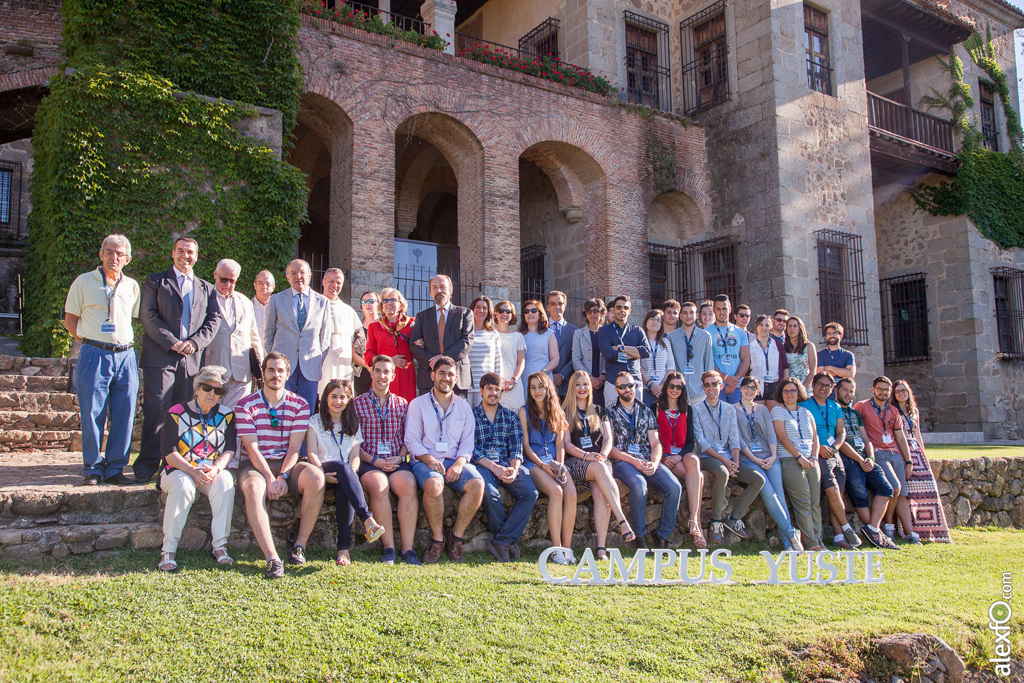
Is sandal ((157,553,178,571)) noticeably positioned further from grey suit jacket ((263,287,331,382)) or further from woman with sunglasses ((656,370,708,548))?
woman with sunglasses ((656,370,708,548))

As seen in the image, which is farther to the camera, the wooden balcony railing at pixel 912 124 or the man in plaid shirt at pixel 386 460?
the wooden balcony railing at pixel 912 124

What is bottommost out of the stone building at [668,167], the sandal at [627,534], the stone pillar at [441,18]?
the sandal at [627,534]

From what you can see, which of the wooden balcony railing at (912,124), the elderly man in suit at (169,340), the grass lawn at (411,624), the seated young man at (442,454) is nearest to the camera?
the grass lawn at (411,624)

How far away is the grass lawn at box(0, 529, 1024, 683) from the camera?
401 cm

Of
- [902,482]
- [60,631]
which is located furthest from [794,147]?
[60,631]

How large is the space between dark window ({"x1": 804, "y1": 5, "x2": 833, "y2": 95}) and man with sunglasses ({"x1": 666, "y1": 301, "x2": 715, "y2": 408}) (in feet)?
35.2

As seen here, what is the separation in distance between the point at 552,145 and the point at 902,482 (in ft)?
31.6

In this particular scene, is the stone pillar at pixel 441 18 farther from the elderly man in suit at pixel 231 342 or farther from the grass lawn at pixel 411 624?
the grass lawn at pixel 411 624

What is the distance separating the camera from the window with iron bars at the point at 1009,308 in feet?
62.5

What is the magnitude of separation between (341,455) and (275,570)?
109 cm

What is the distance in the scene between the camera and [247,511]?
17.0 feet

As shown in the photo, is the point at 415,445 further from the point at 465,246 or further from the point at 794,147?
the point at 794,147

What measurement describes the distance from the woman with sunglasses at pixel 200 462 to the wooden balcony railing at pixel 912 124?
1788cm

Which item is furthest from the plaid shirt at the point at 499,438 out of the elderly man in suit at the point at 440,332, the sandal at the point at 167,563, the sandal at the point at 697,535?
the sandal at the point at 167,563
